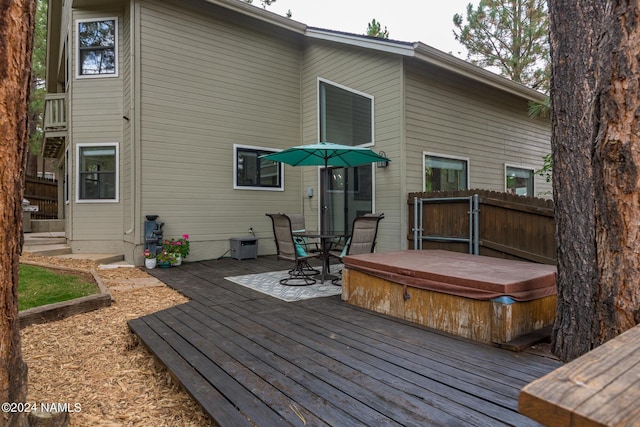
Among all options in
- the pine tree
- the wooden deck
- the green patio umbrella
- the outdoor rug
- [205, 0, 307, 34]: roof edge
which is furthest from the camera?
the pine tree

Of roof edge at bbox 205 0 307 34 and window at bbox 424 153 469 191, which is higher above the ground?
roof edge at bbox 205 0 307 34

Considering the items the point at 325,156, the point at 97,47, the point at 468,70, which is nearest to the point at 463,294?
the point at 325,156

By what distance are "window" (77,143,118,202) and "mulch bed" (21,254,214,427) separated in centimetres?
426

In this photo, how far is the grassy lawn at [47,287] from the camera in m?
3.82

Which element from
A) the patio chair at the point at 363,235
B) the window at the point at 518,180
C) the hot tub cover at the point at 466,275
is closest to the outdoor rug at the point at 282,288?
the patio chair at the point at 363,235

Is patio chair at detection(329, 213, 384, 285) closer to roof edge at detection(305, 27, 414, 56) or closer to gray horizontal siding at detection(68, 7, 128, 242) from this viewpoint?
roof edge at detection(305, 27, 414, 56)

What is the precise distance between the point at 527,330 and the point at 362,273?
A: 1548 mm

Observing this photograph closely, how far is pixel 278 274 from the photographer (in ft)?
18.6

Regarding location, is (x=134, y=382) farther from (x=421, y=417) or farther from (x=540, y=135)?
(x=540, y=135)

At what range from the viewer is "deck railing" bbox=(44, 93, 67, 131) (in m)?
8.77

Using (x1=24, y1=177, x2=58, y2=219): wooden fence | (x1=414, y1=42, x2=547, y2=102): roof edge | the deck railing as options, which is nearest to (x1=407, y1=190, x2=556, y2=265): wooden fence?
(x1=414, y1=42, x2=547, y2=102): roof edge

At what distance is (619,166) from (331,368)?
182cm

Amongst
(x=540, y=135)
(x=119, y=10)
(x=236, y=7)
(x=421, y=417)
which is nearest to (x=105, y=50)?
(x=119, y=10)

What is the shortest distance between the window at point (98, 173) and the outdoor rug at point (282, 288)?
3.90 meters
